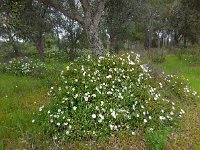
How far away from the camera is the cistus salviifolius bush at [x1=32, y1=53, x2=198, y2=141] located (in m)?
7.76

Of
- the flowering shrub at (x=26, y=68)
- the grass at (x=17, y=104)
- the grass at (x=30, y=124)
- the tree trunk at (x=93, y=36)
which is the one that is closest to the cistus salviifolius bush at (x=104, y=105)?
the grass at (x=30, y=124)

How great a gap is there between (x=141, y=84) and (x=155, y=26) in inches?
1940

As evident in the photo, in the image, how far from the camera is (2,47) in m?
32.4

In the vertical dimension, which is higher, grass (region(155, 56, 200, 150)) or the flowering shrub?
the flowering shrub

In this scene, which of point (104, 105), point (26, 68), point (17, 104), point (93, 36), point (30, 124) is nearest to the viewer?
point (104, 105)

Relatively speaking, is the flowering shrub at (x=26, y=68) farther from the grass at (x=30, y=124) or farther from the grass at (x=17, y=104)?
the grass at (x=30, y=124)

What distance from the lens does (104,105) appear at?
812 centimetres

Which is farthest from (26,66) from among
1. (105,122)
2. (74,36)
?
(74,36)

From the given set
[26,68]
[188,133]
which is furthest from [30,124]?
[26,68]

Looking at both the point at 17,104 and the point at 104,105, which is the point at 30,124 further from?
the point at 17,104

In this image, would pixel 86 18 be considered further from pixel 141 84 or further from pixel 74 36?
pixel 74 36

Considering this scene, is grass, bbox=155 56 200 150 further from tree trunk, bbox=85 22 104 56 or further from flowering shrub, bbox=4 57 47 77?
flowering shrub, bbox=4 57 47 77

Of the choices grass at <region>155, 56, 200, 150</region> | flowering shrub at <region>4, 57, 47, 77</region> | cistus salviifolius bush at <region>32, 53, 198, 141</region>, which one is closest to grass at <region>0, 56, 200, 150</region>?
grass at <region>155, 56, 200, 150</region>

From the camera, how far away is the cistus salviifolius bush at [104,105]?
7.76 meters
